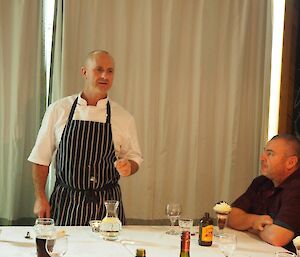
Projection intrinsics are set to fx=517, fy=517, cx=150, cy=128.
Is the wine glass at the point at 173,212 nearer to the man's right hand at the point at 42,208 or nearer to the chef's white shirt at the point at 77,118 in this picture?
the chef's white shirt at the point at 77,118

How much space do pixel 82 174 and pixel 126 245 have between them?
2.88 feet

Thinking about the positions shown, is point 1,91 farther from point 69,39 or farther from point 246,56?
point 246,56

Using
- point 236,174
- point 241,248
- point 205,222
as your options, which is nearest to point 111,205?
point 205,222

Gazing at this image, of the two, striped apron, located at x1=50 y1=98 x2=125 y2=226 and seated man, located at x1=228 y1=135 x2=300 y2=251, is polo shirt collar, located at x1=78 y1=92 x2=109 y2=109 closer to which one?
striped apron, located at x1=50 y1=98 x2=125 y2=226

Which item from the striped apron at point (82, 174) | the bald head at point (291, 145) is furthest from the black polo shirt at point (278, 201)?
the striped apron at point (82, 174)

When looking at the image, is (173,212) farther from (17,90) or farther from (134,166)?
(17,90)

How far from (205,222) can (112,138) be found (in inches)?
40.3

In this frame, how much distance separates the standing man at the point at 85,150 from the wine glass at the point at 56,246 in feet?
3.53

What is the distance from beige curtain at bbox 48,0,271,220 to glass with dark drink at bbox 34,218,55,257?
1534 mm

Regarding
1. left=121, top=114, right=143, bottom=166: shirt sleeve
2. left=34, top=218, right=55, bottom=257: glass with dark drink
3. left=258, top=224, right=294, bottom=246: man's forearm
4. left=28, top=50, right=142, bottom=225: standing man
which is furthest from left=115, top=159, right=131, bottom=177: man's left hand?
left=258, top=224, right=294, bottom=246: man's forearm

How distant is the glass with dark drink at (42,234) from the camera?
208 cm

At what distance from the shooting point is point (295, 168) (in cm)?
296

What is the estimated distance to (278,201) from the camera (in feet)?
9.34

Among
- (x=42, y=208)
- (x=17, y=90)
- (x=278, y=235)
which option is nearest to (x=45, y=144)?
(x=42, y=208)
